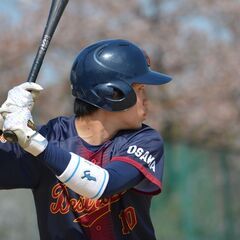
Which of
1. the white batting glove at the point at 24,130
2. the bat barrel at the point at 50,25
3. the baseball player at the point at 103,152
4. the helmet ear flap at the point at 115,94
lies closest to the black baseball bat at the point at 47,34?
the bat barrel at the point at 50,25

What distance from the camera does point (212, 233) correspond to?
11156 millimetres

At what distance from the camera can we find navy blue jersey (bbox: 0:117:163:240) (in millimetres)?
3723

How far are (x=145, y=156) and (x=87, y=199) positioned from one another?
1.17 ft

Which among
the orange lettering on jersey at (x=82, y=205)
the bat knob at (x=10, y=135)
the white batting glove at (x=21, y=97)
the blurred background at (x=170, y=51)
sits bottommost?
the blurred background at (x=170, y=51)

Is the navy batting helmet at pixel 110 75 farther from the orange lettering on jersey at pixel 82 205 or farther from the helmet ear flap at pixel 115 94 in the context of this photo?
the orange lettering on jersey at pixel 82 205

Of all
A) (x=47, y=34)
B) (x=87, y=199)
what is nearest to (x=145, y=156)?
(x=87, y=199)

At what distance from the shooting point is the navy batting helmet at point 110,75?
3.68 meters

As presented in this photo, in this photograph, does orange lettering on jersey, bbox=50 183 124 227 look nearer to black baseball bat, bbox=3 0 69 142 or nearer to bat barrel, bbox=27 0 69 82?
black baseball bat, bbox=3 0 69 142

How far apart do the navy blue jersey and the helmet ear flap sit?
184 mm

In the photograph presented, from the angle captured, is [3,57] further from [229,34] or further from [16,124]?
[16,124]

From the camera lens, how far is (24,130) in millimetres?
3307

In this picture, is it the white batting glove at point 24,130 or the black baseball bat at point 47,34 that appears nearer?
the white batting glove at point 24,130

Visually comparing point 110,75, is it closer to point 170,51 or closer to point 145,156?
point 145,156

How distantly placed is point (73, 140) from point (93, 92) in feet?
0.91
